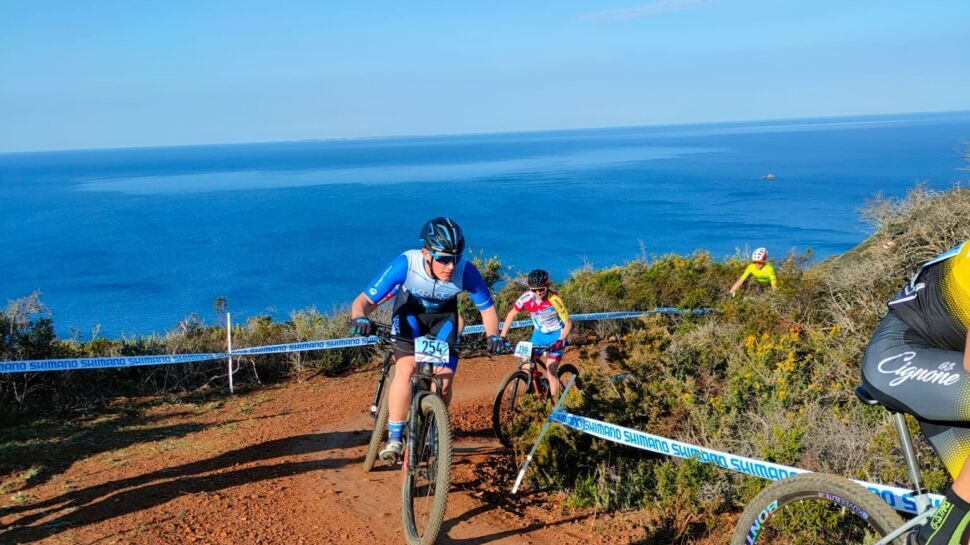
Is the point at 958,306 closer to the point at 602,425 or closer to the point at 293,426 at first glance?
the point at 602,425

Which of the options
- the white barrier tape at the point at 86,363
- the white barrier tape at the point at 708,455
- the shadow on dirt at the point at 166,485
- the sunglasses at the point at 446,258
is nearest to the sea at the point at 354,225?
the white barrier tape at the point at 708,455

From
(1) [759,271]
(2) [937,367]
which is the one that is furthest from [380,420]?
(1) [759,271]

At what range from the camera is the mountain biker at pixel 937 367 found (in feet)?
8.30

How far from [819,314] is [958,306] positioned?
8.03m

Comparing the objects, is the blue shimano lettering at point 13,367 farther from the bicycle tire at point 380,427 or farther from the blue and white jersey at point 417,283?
the blue and white jersey at point 417,283

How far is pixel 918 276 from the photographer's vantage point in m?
2.95

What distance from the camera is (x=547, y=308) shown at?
797 centimetres

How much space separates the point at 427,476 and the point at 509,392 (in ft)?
9.71

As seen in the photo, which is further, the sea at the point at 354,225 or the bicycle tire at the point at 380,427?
the sea at the point at 354,225

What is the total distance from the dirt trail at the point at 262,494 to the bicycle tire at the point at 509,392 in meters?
0.25

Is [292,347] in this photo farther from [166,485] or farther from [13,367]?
[166,485]

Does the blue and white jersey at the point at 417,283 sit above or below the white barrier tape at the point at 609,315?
above

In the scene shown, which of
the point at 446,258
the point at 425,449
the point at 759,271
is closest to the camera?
the point at 425,449

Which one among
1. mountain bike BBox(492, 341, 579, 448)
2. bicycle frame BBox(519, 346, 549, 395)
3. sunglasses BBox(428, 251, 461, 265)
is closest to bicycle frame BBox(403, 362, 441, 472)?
sunglasses BBox(428, 251, 461, 265)
